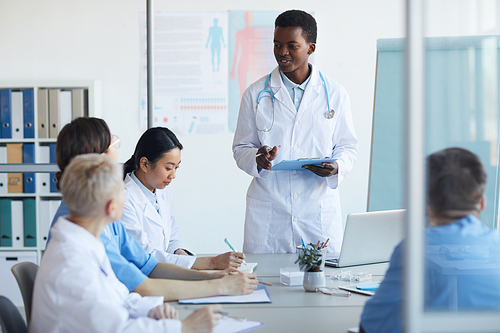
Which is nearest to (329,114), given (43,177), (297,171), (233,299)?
(297,171)

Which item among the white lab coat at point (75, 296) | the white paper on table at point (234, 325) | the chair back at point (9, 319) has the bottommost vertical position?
the white paper on table at point (234, 325)

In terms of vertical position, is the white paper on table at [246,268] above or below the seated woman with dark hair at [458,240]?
below

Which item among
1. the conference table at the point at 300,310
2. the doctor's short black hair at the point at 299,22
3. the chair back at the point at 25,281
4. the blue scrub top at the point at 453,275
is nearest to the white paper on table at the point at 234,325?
the conference table at the point at 300,310

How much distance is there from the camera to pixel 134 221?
1.72 metres

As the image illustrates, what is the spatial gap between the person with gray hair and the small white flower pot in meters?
0.45

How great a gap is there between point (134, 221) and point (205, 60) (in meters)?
2.42

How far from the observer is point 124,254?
4.87 feet

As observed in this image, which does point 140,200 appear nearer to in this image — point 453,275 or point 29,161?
point 453,275

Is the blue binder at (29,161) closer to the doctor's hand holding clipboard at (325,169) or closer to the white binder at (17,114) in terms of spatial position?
the white binder at (17,114)

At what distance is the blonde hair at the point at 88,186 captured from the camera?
1.07 meters

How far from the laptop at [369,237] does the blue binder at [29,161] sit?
275cm

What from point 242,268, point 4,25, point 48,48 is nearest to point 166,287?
point 242,268

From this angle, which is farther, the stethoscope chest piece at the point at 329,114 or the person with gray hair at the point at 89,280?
the stethoscope chest piece at the point at 329,114

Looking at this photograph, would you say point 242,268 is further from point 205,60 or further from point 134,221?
point 205,60
